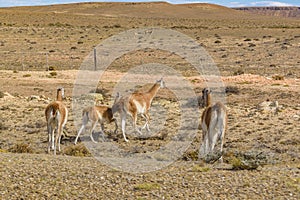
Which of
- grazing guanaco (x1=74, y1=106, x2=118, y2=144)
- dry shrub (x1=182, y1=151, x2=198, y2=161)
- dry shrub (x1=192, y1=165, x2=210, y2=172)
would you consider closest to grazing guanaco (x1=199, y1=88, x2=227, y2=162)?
dry shrub (x1=182, y1=151, x2=198, y2=161)

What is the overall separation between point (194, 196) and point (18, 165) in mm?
3709

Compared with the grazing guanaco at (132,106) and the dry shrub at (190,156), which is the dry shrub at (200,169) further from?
the grazing guanaco at (132,106)

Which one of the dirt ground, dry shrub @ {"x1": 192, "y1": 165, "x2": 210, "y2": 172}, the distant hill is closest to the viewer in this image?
the dirt ground

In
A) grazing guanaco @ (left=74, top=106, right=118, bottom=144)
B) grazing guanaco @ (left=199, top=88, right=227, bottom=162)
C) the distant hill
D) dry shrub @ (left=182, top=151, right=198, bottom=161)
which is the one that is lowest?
the distant hill

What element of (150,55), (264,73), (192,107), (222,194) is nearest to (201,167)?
(222,194)

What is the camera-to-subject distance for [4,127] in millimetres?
18734

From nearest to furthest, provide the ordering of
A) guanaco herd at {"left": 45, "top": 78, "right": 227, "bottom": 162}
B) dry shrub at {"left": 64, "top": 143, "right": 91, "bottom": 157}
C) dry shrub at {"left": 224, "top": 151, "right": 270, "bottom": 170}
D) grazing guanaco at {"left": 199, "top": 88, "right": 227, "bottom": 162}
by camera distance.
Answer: dry shrub at {"left": 224, "top": 151, "right": 270, "bottom": 170}, grazing guanaco at {"left": 199, "top": 88, "right": 227, "bottom": 162}, guanaco herd at {"left": 45, "top": 78, "right": 227, "bottom": 162}, dry shrub at {"left": 64, "top": 143, "right": 91, "bottom": 157}

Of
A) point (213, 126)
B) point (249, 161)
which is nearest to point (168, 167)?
point (213, 126)

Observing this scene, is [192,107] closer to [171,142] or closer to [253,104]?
[253,104]

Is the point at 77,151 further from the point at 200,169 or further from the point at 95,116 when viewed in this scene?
the point at 200,169

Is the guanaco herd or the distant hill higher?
the guanaco herd

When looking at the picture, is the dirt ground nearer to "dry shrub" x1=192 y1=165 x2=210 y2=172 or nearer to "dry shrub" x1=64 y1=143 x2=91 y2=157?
"dry shrub" x1=192 y1=165 x2=210 y2=172

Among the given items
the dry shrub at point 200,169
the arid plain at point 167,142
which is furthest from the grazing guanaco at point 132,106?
the dry shrub at point 200,169

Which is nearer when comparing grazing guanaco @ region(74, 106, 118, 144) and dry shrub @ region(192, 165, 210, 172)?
dry shrub @ region(192, 165, 210, 172)
